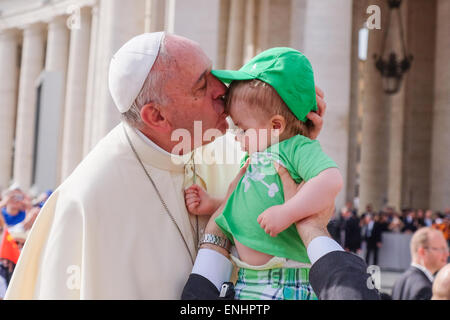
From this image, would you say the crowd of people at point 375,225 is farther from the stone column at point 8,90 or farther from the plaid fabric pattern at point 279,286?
the stone column at point 8,90

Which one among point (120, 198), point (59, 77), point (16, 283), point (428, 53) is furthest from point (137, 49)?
point (428, 53)

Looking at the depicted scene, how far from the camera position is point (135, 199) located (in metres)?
2.87

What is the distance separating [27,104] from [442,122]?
111 feet

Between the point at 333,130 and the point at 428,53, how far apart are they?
60.7 ft

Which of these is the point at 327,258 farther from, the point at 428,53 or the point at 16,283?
the point at 428,53

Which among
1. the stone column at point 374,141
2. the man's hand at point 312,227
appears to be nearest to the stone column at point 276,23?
the stone column at point 374,141

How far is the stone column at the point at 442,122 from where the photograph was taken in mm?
26016

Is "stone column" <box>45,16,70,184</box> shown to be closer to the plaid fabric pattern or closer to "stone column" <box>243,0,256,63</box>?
"stone column" <box>243,0,256,63</box>

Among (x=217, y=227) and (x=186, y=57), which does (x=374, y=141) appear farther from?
(x=217, y=227)

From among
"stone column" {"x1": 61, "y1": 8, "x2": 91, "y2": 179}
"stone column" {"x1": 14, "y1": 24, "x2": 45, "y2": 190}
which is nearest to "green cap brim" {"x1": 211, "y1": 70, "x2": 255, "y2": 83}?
"stone column" {"x1": 61, "y1": 8, "x2": 91, "y2": 179}

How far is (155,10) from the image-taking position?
54.5 feet

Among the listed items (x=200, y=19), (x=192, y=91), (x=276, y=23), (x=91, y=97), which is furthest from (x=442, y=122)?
Answer: (x=192, y=91)

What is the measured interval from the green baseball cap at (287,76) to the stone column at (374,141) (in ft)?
108
